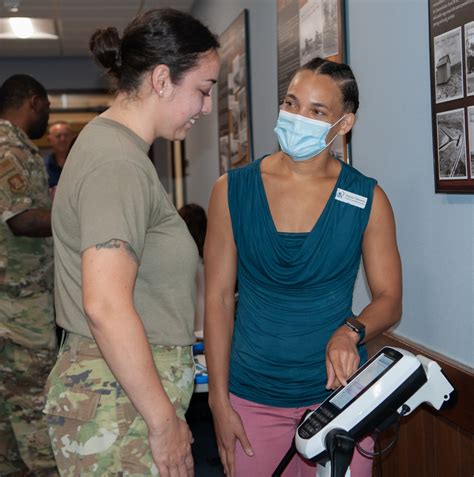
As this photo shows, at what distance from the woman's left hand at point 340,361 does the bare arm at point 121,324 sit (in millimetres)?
362

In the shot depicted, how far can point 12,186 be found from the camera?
9.33ft

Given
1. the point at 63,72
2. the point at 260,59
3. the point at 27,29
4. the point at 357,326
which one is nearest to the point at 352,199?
the point at 357,326

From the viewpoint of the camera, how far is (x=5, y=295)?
2.88 m

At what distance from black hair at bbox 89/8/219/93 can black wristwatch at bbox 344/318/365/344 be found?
25.0 inches

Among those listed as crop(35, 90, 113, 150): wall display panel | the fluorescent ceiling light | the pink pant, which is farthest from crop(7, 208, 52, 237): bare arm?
crop(35, 90, 113, 150): wall display panel

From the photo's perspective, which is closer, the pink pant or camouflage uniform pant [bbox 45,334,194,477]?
camouflage uniform pant [bbox 45,334,194,477]

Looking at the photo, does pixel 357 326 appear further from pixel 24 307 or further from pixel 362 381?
pixel 24 307

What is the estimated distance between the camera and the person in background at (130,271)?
1199 millimetres

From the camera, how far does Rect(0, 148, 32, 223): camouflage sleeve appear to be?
282 centimetres

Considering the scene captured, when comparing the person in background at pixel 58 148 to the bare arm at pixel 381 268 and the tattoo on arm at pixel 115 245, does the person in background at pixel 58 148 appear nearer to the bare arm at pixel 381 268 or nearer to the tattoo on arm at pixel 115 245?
the bare arm at pixel 381 268

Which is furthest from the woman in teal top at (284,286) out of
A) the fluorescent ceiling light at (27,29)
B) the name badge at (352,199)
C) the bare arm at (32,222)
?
the fluorescent ceiling light at (27,29)

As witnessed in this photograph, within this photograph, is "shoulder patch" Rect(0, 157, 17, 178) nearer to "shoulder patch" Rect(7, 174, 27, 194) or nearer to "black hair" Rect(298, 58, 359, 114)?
"shoulder patch" Rect(7, 174, 27, 194)

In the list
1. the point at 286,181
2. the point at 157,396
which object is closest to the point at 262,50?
the point at 286,181

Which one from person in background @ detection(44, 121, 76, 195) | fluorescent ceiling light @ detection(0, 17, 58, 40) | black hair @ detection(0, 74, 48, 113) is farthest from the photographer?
fluorescent ceiling light @ detection(0, 17, 58, 40)
